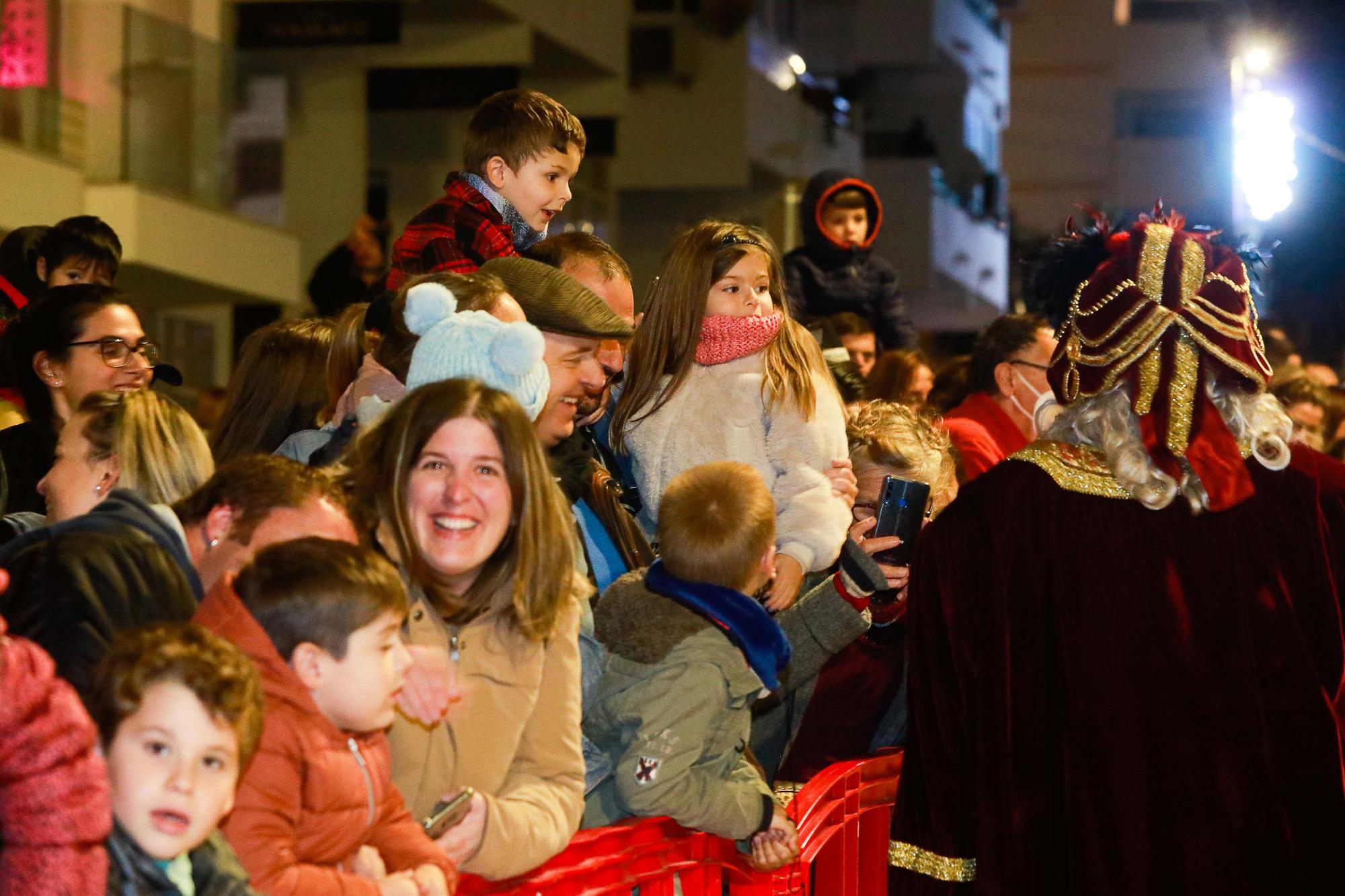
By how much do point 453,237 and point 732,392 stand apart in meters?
0.99

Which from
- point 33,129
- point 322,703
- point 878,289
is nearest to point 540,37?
point 33,129

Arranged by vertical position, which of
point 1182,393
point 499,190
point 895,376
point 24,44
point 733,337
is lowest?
point 895,376

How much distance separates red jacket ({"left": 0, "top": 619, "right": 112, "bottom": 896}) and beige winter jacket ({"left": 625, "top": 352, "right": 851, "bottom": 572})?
2.95m

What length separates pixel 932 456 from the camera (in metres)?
6.61

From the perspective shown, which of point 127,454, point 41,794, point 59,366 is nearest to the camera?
point 41,794

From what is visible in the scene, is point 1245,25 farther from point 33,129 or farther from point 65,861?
point 65,861

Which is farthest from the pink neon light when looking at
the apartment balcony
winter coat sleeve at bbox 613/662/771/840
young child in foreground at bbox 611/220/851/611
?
the apartment balcony

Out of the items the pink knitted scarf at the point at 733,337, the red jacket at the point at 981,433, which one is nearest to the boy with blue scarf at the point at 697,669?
the pink knitted scarf at the point at 733,337

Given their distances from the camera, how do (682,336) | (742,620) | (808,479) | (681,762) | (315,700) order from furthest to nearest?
(682,336), (808,479), (742,620), (681,762), (315,700)

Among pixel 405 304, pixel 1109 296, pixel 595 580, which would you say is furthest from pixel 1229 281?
pixel 405 304

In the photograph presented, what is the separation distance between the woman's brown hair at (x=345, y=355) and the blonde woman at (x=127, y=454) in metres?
1.27

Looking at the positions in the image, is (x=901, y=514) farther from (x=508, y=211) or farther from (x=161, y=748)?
(x=161, y=748)

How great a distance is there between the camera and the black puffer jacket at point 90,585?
3299 mm

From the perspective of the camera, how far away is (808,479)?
5.81 m
